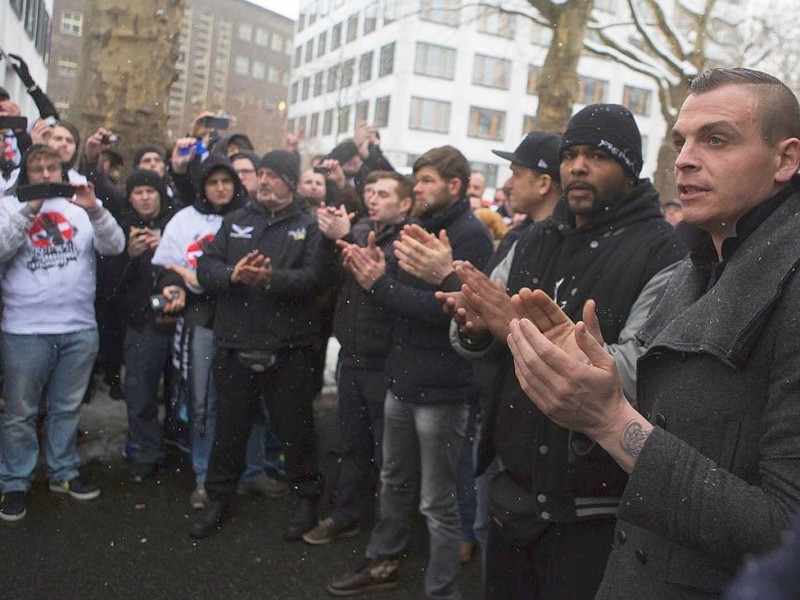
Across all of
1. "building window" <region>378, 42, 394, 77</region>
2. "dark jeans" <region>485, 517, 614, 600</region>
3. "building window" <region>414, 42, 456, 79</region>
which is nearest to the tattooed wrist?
"dark jeans" <region>485, 517, 614, 600</region>

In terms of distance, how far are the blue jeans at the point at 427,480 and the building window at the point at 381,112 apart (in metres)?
43.0

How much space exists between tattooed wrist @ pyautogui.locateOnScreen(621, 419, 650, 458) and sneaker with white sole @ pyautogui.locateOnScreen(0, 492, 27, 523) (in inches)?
163

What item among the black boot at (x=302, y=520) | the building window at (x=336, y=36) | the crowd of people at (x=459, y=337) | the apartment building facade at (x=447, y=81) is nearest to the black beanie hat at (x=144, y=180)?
the crowd of people at (x=459, y=337)

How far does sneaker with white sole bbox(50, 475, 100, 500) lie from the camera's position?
4922 millimetres

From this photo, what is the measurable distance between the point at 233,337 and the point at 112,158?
278 cm

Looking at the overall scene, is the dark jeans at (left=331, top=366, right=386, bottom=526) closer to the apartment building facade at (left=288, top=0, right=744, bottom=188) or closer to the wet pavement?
the wet pavement

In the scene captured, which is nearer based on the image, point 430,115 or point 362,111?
point 430,115

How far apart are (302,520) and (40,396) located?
1.85 metres

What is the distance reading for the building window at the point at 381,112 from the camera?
150ft

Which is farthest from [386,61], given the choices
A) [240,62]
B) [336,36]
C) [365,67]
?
[240,62]

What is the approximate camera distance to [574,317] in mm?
2617

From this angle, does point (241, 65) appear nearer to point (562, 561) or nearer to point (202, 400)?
point (202, 400)

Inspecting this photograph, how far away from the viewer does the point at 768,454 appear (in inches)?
57.4

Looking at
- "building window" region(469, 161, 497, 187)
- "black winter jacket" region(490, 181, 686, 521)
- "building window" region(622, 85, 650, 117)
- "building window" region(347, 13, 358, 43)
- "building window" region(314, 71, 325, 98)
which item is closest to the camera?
"black winter jacket" region(490, 181, 686, 521)
